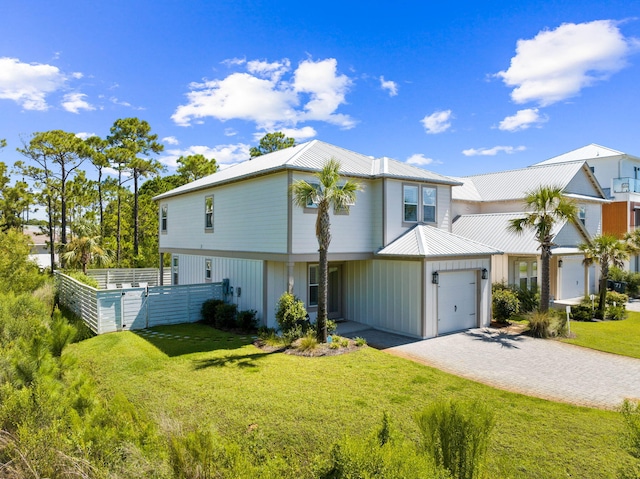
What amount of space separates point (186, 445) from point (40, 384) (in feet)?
9.69

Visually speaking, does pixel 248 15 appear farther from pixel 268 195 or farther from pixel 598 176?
pixel 598 176

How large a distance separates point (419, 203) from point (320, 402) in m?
10.4

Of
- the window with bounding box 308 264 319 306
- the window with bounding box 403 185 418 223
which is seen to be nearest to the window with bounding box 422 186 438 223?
the window with bounding box 403 185 418 223

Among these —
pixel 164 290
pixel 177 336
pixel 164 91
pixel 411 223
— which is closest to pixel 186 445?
pixel 177 336

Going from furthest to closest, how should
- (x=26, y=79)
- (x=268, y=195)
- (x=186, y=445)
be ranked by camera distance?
(x=26, y=79) → (x=268, y=195) → (x=186, y=445)

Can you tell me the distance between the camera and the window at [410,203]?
1555cm

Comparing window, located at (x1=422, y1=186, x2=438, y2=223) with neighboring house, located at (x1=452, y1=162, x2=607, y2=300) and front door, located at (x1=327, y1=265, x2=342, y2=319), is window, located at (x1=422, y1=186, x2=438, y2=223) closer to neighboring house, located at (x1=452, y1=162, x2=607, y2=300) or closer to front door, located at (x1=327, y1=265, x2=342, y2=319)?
neighboring house, located at (x1=452, y1=162, x2=607, y2=300)

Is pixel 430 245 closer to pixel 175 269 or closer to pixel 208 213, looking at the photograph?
pixel 208 213

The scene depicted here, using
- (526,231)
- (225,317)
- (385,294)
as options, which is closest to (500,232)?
(526,231)

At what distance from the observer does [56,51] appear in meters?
13.2

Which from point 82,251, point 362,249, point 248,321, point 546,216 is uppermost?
point 546,216

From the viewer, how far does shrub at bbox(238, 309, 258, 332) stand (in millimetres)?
14305

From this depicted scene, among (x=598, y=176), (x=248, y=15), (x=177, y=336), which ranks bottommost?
(x=177, y=336)

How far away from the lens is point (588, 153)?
32.4 metres
